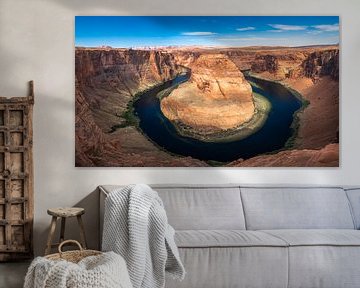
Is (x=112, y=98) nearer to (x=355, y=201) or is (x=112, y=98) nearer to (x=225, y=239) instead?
(x=225, y=239)

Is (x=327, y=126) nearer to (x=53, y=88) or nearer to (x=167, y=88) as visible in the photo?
(x=167, y=88)

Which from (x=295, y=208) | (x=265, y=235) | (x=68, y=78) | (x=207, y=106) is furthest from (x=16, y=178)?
(x=295, y=208)

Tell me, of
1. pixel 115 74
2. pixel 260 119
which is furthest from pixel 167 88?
pixel 260 119

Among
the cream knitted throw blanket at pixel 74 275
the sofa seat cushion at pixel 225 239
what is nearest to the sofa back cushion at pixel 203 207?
the sofa seat cushion at pixel 225 239

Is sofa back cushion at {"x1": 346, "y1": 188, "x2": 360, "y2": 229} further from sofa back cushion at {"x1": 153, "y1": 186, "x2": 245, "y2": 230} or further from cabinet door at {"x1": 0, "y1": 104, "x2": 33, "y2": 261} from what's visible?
cabinet door at {"x1": 0, "y1": 104, "x2": 33, "y2": 261}

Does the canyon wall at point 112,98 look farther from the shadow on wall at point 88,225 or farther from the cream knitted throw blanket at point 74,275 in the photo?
the cream knitted throw blanket at point 74,275

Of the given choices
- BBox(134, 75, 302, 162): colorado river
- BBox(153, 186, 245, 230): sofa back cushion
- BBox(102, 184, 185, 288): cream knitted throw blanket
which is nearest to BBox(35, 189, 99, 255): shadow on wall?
BBox(153, 186, 245, 230): sofa back cushion

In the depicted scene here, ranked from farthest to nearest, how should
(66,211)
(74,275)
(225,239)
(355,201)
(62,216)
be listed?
(355,201), (66,211), (62,216), (225,239), (74,275)
